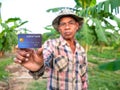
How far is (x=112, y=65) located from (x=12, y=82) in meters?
4.79

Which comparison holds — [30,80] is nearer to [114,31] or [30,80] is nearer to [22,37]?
[114,31]

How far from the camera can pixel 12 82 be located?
6754 mm

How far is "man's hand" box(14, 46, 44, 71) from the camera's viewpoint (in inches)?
70.8

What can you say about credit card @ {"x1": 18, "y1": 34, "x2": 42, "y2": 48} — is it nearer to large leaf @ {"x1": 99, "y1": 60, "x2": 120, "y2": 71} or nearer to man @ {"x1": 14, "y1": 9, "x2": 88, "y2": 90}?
man @ {"x1": 14, "y1": 9, "x2": 88, "y2": 90}

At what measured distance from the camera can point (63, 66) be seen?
2.33 metres

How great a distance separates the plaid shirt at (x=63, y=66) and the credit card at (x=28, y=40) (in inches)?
21.5

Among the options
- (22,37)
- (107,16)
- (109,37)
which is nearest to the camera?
(22,37)

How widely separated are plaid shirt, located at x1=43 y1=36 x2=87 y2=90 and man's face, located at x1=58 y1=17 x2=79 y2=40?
9 centimetres

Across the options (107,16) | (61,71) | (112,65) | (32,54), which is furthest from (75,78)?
(107,16)

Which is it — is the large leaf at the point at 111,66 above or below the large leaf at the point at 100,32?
below

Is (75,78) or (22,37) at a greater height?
(22,37)

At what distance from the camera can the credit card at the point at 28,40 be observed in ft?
5.55

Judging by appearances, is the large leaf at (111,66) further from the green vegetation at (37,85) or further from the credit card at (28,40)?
the green vegetation at (37,85)

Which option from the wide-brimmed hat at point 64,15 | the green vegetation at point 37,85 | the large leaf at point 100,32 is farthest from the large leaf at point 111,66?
the large leaf at point 100,32
